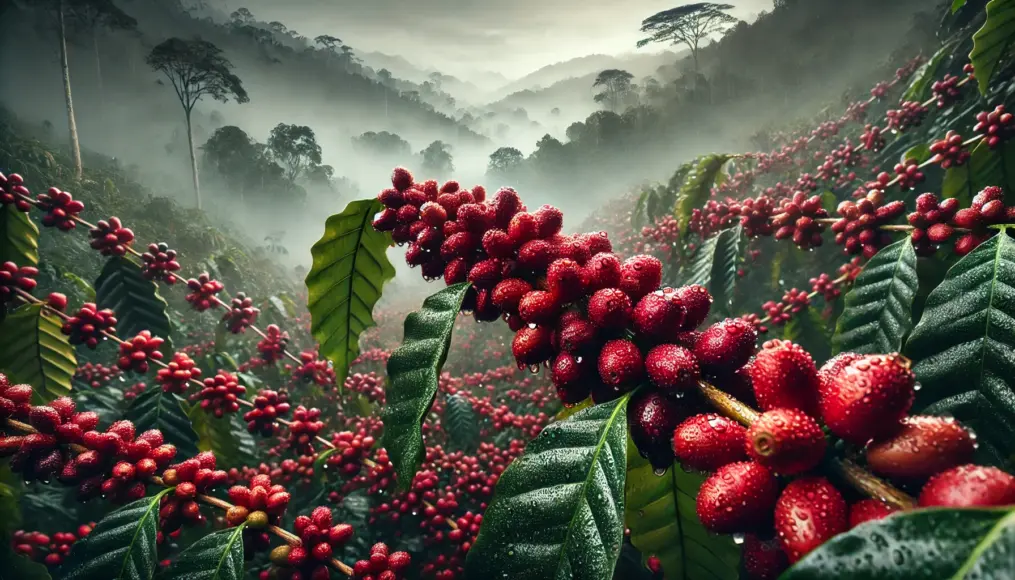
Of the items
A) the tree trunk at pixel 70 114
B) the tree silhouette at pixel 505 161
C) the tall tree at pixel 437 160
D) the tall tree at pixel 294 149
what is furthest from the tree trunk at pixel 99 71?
the tree silhouette at pixel 505 161

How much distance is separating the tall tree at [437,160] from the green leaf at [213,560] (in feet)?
95.9

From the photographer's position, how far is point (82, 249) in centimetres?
795

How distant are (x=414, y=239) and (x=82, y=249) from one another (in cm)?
1073

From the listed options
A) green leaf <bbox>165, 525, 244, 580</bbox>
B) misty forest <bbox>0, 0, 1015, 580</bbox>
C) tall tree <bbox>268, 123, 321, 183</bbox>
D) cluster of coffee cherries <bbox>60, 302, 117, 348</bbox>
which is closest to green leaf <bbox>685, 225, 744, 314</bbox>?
misty forest <bbox>0, 0, 1015, 580</bbox>

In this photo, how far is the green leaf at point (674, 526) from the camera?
0.74m

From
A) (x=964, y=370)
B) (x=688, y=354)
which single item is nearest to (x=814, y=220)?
(x=964, y=370)

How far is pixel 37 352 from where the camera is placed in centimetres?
156

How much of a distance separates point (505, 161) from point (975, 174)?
25556 mm

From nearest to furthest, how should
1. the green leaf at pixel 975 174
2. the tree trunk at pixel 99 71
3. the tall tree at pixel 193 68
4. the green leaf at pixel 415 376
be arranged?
1. the green leaf at pixel 415 376
2. the green leaf at pixel 975 174
3. the tall tree at pixel 193 68
4. the tree trunk at pixel 99 71

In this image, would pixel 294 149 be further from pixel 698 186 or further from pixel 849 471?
pixel 849 471

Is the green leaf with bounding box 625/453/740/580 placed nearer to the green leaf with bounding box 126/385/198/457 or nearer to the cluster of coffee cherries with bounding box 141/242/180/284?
the green leaf with bounding box 126/385/198/457

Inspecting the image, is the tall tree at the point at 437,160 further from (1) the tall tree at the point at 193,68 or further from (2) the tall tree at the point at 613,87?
(1) the tall tree at the point at 193,68

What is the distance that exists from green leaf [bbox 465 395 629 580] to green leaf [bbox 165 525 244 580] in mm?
554

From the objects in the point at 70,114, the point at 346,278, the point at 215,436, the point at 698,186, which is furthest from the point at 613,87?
the point at 346,278
